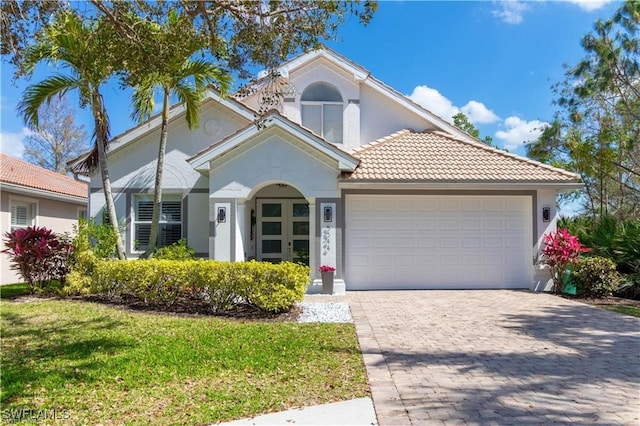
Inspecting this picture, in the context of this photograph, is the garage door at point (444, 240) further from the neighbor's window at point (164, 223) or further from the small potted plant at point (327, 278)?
the neighbor's window at point (164, 223)

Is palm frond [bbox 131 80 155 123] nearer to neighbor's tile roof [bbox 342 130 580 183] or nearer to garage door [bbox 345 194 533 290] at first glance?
neighbor's tile roof [bbox 342 130 580 183]

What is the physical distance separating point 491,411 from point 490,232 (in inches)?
386

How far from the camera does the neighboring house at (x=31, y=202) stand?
48.1 feet

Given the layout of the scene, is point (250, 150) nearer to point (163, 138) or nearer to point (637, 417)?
point (163, 138)

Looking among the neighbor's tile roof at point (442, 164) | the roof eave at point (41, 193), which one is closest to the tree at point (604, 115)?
the neighbor's tile roof at point (442, 164)

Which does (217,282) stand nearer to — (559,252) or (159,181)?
(159,181)

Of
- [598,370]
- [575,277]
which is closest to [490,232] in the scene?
[575,277]

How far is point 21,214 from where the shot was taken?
1588cm

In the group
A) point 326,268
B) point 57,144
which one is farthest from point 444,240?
point 57,144

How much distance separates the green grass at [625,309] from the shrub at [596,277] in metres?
1.27

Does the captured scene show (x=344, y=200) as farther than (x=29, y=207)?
No

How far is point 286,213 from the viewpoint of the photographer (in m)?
15.6

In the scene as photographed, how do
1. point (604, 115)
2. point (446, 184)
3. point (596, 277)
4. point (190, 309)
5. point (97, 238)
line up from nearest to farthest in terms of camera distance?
1. point (190, 309)
2. point (97, 238)
3. point (596, 277)
4. point (446, 184)
5. point (604, 115)

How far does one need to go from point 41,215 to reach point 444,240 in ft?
52.2
